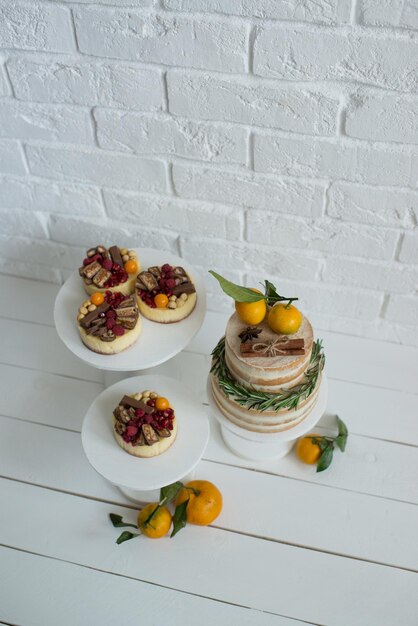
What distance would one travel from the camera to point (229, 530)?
1.31m

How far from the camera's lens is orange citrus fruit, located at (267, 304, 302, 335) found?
1.19 metres

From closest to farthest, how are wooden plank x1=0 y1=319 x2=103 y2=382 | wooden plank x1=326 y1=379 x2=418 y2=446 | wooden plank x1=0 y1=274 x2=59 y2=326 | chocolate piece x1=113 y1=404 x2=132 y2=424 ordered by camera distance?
chocolate piece x1=113 y1=404 x2=132 y2=424 < wooden plank x1=326 y1=379 x2=418 y2=446 < wooden plank x1=0 y1=319 x2=103 y2=382 < wooden plank x1=0 y1=274 x2=59 y2=326

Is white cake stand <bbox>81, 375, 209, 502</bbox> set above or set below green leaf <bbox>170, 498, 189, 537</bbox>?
above

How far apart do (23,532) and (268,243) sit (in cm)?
78

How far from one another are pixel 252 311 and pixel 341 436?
39cm

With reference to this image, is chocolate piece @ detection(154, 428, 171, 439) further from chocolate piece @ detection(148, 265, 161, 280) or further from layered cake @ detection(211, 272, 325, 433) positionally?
chocolate piece @ detection(148, 265, 161, 280)

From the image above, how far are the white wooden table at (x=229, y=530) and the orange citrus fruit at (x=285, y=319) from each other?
1.15 ft

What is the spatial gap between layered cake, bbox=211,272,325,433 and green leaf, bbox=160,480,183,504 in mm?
165

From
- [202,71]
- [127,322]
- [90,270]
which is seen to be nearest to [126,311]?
[127,322]

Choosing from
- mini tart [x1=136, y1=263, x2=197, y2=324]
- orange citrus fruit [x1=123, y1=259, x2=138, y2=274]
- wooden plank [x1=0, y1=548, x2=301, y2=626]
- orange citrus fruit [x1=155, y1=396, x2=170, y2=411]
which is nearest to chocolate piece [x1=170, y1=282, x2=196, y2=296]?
mini tart [x1=136, y1=263, x2=197, y2=324]

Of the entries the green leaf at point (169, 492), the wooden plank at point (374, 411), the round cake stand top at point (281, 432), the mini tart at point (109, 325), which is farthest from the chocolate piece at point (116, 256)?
the wooden plank at point (374, 411)

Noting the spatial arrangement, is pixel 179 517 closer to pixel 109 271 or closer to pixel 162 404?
pixel 162 404

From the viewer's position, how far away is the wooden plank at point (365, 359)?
154 centimetres

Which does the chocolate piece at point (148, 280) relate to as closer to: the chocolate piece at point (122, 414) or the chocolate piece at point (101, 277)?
the chocolate piece at point (101, 277)
